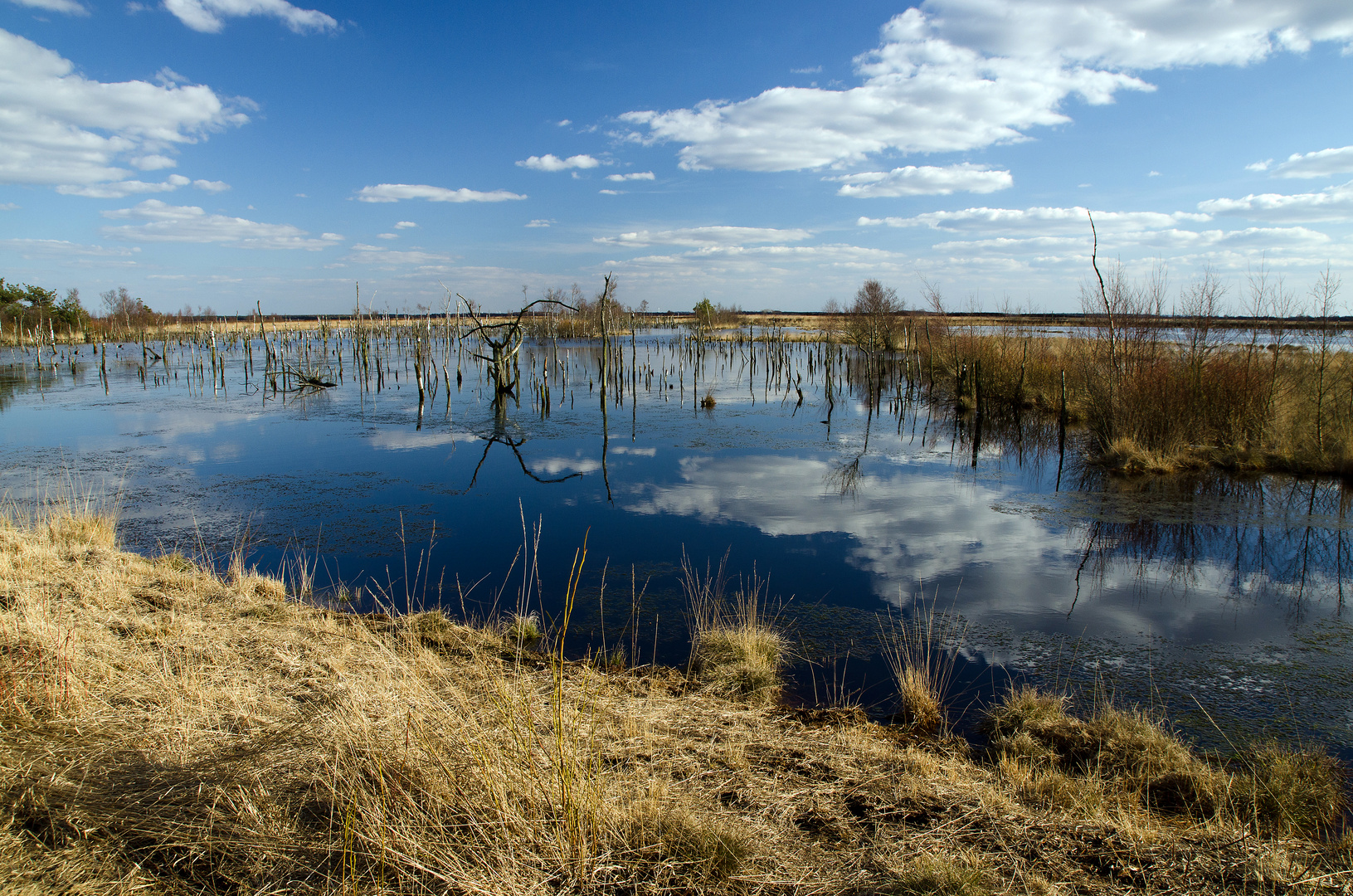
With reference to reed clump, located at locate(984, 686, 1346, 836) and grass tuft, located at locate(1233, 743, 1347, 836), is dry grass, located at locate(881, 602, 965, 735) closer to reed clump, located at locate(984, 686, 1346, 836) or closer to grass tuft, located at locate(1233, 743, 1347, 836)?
reed clump, located at locate(984, 686, 1346, 836)

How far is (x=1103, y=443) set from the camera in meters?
14.7

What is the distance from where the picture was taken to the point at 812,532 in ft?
31.0

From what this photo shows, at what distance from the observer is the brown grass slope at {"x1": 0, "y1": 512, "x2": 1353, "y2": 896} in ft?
8.86

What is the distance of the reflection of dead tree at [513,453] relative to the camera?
41.5ft

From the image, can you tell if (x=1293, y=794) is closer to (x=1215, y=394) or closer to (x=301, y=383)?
(x=1215, y=394)

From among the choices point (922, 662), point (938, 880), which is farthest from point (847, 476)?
point (938, 880)

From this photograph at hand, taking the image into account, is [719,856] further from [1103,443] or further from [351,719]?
[1103,443]

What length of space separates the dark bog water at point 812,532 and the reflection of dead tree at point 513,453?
3.5 inches

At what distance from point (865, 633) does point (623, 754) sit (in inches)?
128

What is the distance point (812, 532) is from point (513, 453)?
8102mm

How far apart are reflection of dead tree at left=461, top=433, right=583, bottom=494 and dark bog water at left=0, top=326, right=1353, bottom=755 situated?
9cm

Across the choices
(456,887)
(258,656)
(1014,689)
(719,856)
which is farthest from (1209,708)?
(258,656)

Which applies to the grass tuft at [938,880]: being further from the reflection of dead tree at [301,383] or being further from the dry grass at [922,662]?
the reflection of dead tree at [301,383]

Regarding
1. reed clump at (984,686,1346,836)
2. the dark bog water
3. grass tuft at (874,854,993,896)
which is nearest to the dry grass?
the dark bog water
